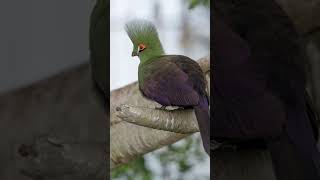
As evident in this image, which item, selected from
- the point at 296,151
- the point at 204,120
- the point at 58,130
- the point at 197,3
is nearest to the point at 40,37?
the point at 58,130

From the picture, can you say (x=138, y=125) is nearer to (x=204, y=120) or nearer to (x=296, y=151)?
(x=204, y=120)

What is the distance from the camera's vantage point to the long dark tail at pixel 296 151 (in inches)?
129

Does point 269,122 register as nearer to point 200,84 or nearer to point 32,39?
point 200,84

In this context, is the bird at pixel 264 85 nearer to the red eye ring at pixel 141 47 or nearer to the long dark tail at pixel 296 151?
the long dark tail at pixel 296 151

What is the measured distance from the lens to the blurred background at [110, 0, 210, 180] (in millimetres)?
3316

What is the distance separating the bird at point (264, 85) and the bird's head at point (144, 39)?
28 cm

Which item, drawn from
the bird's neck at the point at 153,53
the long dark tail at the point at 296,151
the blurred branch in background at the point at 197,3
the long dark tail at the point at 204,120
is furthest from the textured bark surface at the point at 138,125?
the long dark tail at the point at 296,151

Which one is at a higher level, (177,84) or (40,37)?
(40,37)

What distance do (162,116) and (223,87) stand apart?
327mm

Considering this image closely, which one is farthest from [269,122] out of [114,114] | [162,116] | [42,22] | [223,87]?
[42,22]

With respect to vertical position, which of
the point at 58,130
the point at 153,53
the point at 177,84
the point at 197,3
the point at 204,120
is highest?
the point at 197,3

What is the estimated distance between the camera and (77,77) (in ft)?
11.1

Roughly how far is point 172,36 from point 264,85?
0.50m

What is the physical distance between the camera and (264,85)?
3311 mm
